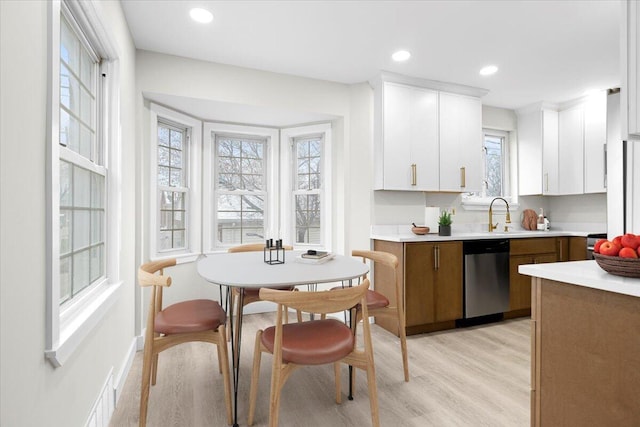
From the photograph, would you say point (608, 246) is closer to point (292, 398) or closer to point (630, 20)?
point (630, 20)

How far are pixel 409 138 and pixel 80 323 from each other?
315 cm

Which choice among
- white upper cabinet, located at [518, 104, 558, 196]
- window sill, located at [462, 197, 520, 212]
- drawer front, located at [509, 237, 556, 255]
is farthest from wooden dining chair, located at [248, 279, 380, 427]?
white upper cabinet, located at [518, 104, 558, 196]

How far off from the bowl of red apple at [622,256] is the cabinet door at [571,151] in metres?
3.59

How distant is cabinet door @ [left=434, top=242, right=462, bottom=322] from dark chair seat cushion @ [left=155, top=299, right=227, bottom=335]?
6.92ft

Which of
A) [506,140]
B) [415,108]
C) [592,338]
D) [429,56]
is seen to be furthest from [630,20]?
[506,140]

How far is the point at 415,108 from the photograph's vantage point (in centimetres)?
357

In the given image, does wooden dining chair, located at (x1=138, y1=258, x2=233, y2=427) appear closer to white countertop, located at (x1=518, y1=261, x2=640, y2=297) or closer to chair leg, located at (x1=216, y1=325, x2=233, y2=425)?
chair leg, located at (x1=216, y1=325, x2=233, y2=425)

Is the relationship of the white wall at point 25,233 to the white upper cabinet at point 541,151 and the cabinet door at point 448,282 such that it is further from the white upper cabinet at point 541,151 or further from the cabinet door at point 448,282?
the white upper cabinet at point 541,151

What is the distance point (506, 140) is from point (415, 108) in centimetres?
190

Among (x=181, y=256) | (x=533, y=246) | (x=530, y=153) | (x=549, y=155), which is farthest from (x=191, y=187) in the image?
(x=549, y=155)

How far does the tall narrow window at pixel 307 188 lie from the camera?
13.1 ft

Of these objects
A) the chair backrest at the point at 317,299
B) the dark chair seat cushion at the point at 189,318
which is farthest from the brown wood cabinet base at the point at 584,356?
the dark chair seat cushion at the point at 189,318

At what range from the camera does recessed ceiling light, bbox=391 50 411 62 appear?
3002mm

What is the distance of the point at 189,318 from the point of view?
1.92 meters
